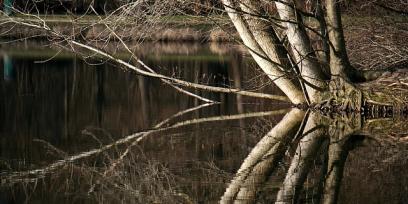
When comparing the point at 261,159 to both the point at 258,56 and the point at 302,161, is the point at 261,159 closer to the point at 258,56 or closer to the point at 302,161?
the point at 302,161

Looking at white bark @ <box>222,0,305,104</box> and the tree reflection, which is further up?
white bark @ <box>222,0,305,104</box>

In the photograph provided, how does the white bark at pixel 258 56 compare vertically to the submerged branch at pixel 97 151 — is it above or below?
above

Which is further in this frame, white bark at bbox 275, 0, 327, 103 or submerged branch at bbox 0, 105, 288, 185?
white bark at bbox 275, 0, 327, 103

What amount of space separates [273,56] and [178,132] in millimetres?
2953

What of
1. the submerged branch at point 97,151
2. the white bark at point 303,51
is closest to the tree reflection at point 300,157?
the white bark at point 303,51

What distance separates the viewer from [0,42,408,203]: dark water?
656 centimetres

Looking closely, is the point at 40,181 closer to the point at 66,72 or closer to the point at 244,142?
the point at 244,142

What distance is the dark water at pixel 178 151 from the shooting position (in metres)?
6.56

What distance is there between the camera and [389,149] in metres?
8.72

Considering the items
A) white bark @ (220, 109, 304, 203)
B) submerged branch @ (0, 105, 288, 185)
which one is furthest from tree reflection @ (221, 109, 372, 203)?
submerged branch @ (0, 105, 288, 185)

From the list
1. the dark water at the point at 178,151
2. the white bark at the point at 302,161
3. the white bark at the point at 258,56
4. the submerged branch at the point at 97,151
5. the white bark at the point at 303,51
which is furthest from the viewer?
the white bark at the point at 258,56

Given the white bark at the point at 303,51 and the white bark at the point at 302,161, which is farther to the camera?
the white bark at the point at 303,51

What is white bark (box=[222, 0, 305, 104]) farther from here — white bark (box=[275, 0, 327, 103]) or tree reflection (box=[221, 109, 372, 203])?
tree reflection (box=[221, 109, 372, 203])

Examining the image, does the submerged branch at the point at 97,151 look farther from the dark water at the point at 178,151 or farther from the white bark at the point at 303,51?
the white bark at the point at 303,51
